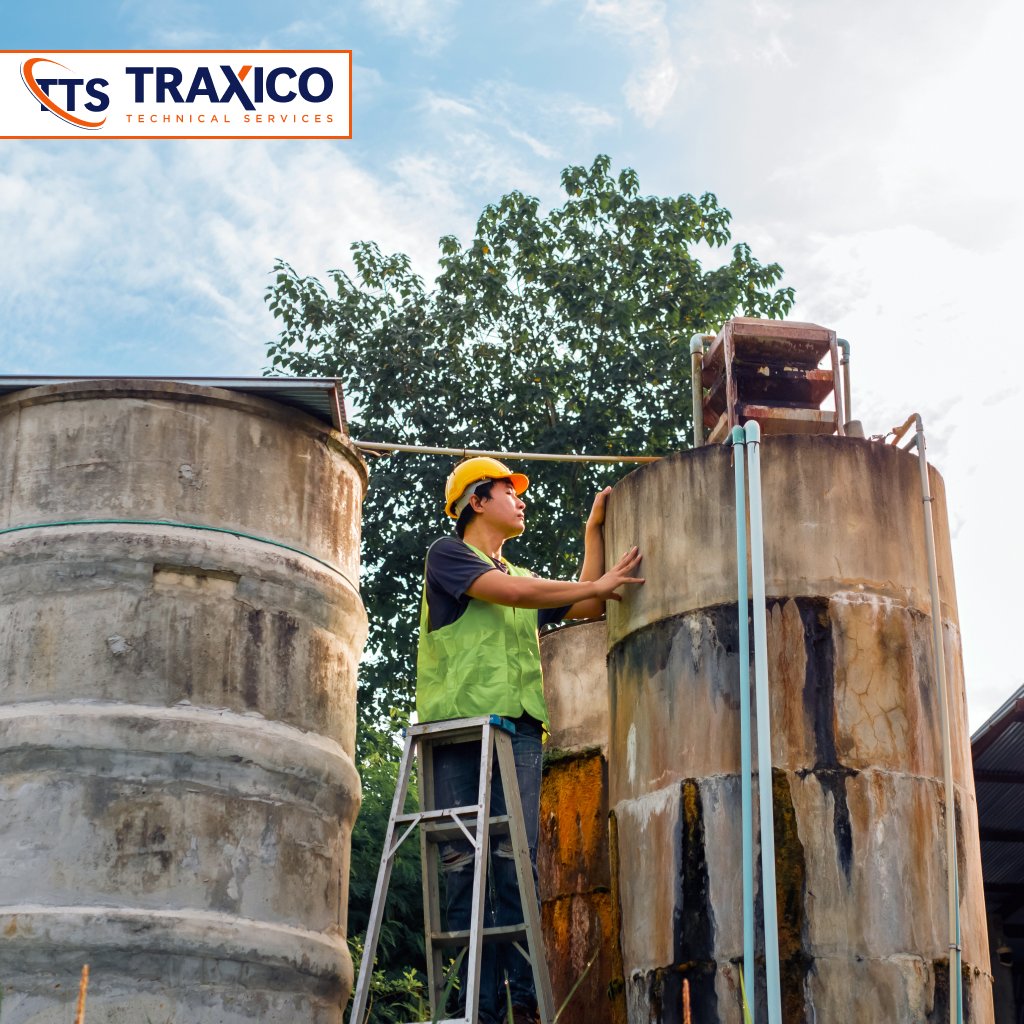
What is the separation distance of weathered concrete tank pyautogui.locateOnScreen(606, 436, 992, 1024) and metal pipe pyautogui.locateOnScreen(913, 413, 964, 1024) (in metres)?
0.05

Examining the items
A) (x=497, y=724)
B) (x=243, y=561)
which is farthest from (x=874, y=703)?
(x=243, y=561)

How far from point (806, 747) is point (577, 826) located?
7.93 ft

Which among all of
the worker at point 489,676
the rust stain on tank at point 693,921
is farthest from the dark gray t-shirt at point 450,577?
the rust stain on tank at point 693,921

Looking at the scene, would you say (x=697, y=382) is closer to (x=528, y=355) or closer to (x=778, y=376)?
(x=778, y=376)

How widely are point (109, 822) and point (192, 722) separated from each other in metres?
0.57

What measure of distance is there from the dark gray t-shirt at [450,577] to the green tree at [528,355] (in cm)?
1137

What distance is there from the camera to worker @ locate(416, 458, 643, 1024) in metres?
6.98

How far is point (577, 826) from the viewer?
892 centimetres

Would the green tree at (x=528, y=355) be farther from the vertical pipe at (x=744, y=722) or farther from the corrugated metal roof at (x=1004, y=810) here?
the vertical pipe at (x=744, y=722)

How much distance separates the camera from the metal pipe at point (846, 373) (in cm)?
812

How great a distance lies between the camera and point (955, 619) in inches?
298

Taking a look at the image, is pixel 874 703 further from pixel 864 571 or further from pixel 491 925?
pixel 491 925

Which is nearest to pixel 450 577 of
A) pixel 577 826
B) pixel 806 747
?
pixel 806 747

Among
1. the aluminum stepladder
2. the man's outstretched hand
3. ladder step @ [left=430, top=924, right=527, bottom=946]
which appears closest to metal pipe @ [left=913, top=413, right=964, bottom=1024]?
the man's outstretched hand
